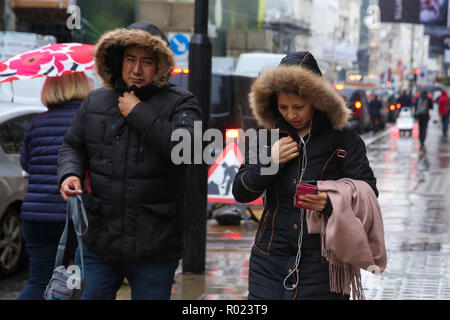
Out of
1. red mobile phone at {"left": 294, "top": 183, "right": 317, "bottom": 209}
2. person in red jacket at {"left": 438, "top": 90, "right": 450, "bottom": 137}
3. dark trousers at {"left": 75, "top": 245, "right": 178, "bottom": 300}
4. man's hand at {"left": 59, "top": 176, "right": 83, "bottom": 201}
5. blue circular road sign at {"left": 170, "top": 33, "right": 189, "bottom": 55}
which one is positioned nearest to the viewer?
red mobile phone at {"left": 294, "top": 183, "right": 317, "bottom": 209}

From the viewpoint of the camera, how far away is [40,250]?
5.18m

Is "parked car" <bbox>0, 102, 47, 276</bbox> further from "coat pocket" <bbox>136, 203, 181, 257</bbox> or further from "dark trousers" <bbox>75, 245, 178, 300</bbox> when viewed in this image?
"coat pocket" <bbox>136, 203, 181, 257</bbox>

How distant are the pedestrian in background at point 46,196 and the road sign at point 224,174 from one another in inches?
204

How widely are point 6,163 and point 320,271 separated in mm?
4443

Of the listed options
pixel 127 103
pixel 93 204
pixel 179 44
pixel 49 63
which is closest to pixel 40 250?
pixel 49 63

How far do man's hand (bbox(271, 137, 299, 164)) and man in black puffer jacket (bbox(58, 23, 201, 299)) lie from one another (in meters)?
0.44

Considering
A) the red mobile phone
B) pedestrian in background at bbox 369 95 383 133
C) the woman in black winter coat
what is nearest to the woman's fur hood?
the woman in black winter coat

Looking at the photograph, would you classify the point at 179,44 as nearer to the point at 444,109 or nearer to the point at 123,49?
the point at 123,49

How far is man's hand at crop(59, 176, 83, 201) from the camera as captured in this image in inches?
156

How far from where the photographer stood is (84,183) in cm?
418

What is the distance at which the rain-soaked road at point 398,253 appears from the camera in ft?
23.0

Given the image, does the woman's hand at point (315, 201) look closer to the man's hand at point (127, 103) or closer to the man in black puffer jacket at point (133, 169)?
the man in black puffer jacket at point (133, 169)
